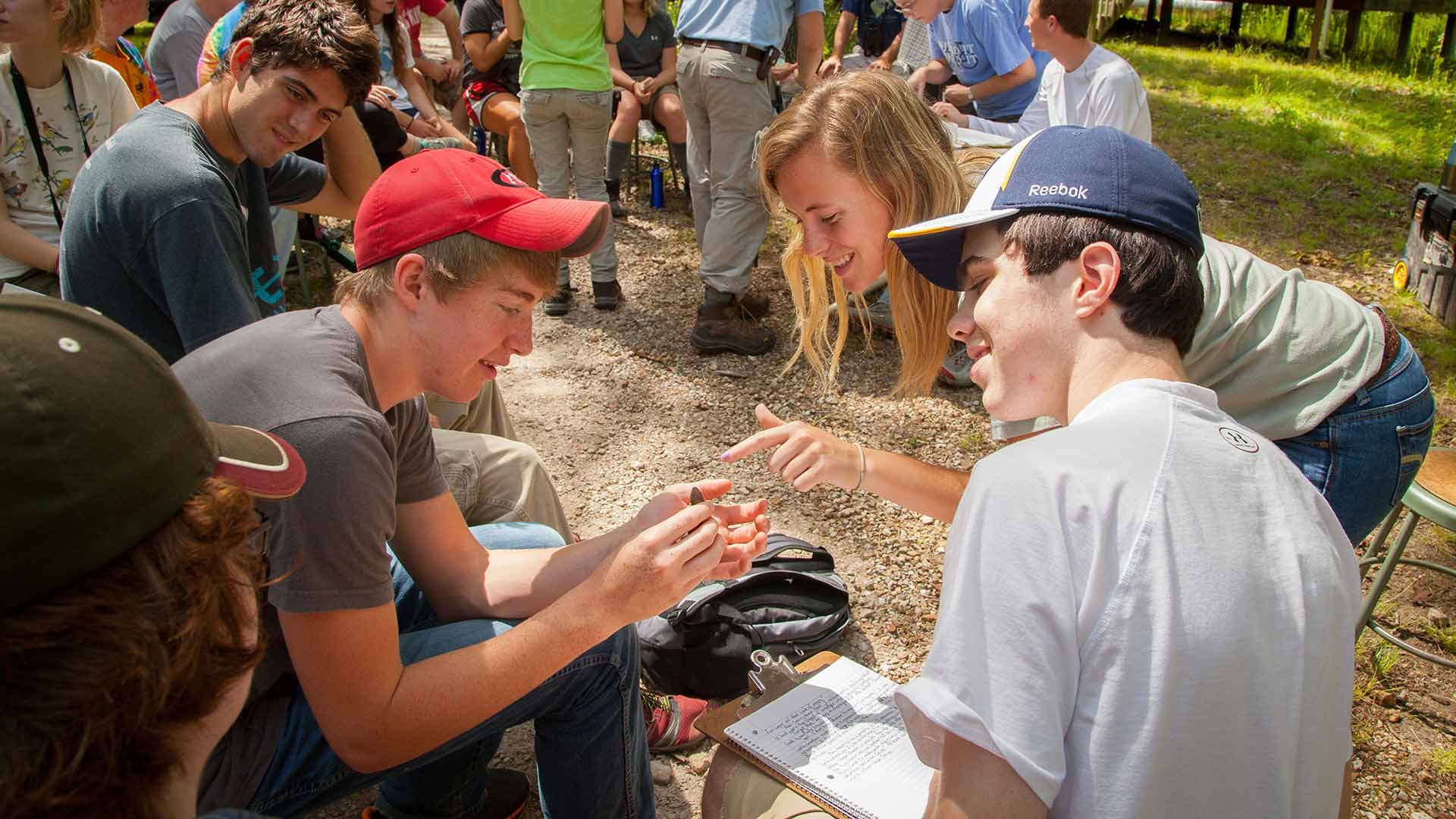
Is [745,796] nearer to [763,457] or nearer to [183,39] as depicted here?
[763,457]

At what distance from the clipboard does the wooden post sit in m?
13.9

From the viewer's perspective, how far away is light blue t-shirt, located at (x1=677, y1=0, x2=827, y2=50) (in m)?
4.89

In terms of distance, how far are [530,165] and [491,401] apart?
3922mm

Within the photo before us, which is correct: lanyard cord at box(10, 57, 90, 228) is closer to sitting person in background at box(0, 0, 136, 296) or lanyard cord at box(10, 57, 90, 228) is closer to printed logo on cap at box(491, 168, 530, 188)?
sitting person in background at box(0, 0, 136, 296)

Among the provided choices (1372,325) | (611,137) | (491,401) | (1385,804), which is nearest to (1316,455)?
(1372,325)

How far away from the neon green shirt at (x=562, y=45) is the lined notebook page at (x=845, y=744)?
406 cm

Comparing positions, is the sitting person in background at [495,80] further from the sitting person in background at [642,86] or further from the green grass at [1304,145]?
the green grass at [1304,145]

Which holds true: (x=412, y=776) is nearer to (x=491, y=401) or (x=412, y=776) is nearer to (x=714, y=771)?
(x=714, y=771)

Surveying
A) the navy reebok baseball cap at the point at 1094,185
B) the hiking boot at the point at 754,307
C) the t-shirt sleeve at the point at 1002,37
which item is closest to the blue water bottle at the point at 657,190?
the hiking boot at the point at 754,307

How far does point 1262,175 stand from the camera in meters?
7.44

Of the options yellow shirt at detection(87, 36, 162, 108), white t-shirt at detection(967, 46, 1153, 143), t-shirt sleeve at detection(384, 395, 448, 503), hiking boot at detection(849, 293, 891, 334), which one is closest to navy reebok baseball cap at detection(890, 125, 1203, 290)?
t-shirt sleeve at detection(384, 395, 448, 503)

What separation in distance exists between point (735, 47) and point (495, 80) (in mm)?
2850

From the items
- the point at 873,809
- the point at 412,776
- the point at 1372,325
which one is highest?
the point at 1372,325

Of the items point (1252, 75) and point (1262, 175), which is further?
point (1252, 75)
